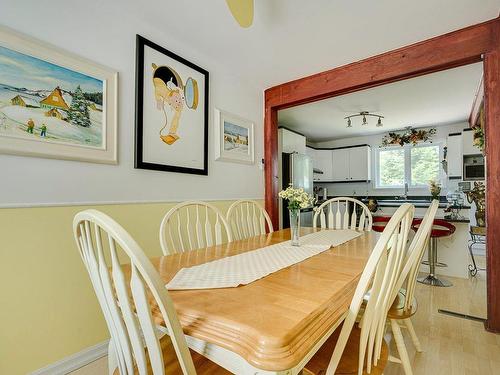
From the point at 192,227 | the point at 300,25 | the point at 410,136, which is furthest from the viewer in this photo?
the point at 410,136

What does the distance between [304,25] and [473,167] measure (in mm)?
3984

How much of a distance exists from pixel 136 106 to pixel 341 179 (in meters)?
4.90

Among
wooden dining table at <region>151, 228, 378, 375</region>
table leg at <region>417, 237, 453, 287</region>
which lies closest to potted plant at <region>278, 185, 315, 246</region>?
wooden dining table at <region>151, 228, 378, 375</region>

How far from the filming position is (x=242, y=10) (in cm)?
144

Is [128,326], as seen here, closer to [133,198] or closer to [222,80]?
[133,198]

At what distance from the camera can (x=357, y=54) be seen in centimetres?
250

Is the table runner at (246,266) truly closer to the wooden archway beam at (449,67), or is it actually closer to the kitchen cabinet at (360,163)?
the wooden archway beam at (449,67)

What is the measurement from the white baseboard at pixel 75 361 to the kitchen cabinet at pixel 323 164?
5.15 m

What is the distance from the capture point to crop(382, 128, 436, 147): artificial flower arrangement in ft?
16.5

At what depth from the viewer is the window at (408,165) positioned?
501 centimetres

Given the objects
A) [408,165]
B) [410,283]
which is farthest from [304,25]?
[408,165]

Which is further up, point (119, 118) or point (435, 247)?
point (119, 118)

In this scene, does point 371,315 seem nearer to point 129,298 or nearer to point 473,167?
point 129,298

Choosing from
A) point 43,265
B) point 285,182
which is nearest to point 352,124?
point 285,182
